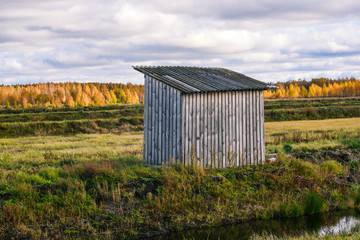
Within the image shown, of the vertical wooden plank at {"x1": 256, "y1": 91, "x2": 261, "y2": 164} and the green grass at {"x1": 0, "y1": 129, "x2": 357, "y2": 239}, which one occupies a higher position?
the vertical wooden plank at {"x1": 256, "y1": 91, "x2": 261, "y2": 164}

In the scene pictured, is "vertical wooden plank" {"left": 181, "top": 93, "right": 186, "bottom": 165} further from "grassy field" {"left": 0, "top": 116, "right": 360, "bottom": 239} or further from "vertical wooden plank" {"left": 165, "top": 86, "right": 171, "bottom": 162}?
"vertical wooden plank" {"left": 165, "top": 86, "right": 171, "bottom": 162}

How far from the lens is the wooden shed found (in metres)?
14.0

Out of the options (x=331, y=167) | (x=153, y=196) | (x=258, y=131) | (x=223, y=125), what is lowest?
(x=153, y=196)

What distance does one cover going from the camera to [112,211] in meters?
11.0

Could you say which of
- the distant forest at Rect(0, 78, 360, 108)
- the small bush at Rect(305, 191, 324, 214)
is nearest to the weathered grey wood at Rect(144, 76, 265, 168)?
the small bush at Rect(305, 191, 324, 214)

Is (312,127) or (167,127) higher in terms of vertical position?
(167,127)

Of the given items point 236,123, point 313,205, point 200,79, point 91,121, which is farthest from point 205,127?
point 91,121

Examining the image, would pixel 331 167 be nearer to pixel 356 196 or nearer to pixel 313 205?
pixel 356 196

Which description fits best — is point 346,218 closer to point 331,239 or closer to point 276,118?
point 331,239

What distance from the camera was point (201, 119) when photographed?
1427cm

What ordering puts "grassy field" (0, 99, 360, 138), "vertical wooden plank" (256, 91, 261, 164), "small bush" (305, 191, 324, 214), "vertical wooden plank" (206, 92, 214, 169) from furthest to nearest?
"grassy field" (0, 99, 360, 138)
"vertical wooden plank" (256, 91, 261, 164)
"vertical wooden plank" (206, 92, 214, 169)
"small bush" (305, 191, 324, 214)

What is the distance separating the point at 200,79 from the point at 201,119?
2121mm

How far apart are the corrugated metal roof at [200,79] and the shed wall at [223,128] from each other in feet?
0.79

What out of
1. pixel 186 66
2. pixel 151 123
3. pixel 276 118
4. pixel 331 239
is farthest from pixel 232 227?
pixel 276 118
